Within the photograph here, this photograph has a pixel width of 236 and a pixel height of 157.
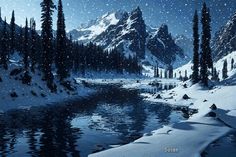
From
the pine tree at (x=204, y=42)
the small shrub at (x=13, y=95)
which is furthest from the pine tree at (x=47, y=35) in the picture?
the pine tree at (x=204, y=42)

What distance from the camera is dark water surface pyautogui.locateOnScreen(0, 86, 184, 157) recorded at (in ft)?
63.9

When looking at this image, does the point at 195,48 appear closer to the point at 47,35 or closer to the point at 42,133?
the point at 47,35

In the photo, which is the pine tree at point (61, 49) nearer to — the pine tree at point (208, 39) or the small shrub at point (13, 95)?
the small shrub at point (13, 95)

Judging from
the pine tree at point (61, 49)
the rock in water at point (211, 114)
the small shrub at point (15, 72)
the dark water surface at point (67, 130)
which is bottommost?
the dark water surface at point (67, 130)

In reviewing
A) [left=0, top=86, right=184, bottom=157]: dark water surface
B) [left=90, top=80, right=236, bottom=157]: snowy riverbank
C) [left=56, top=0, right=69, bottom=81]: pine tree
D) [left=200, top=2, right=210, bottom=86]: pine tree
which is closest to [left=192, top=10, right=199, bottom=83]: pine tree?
[left=200, top=2, right=210, bottom=86]: pine tree

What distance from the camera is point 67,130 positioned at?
86.2ft

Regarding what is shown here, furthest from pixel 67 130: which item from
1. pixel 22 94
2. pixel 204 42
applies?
pixel 204 42

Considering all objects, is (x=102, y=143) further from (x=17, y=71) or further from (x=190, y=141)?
(x=17, y=71)

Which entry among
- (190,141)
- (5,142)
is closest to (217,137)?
(190,141)

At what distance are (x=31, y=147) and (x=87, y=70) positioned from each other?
160 meters

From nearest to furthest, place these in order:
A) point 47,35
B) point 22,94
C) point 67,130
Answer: point 67,130
point 22,94
point 47,35

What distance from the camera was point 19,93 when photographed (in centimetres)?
4394

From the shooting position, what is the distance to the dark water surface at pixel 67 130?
766 inches

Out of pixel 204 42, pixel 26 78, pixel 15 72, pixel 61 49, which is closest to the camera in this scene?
pixel 26 78
